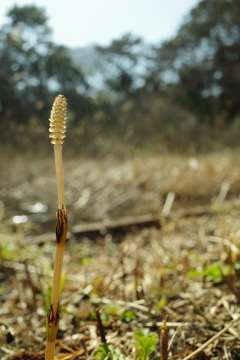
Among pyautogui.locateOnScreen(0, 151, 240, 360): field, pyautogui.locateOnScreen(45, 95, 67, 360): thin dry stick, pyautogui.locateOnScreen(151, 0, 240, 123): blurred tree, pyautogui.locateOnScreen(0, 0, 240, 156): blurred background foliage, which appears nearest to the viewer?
pyautogui.locateOnScreen(45, 95, 67, 360): thin dry stick

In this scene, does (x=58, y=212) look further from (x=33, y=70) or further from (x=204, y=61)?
(x=204, y=61)

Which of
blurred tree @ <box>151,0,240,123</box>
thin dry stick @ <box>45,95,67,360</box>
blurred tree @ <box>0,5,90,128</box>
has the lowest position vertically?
thin dry stick @ <box>45,95,67,360</box>

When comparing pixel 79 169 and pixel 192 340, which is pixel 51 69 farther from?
pixel 192 340

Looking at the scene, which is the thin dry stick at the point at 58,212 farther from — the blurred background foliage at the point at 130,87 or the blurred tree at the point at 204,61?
the blurred tree at the point at 204,61

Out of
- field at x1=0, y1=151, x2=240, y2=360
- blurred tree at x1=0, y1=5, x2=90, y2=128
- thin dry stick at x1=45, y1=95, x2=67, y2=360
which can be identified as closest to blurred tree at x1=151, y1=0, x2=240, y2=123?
blurred tree at x1=0, y1=5, x2=90, y2=128

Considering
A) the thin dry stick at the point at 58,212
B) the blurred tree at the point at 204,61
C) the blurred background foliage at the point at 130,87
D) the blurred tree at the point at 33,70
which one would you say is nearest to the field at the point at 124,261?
the thin dry stick at the point at 58,212

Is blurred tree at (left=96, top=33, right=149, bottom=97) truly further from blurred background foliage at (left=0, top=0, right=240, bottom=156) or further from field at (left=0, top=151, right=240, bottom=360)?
field at (left=0, top=151, right=240, bottom=360)

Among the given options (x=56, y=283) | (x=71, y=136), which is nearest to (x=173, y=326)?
(x=56, y=283)
